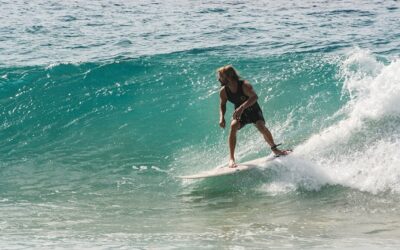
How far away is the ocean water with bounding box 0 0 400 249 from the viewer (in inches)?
301

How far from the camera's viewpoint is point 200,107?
13.0 m

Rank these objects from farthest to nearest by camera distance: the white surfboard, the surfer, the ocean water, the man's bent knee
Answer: the white surfboard, the man's bent knee, the surfer, the ocean water

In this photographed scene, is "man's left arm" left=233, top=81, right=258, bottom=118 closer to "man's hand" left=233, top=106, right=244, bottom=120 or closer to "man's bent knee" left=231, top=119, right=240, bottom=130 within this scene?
"man's hand" left=233, top=106, right=244, bottom=120

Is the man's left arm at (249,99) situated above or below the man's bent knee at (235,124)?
above

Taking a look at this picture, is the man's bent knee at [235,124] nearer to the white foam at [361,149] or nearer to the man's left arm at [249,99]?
the man's left arm at [249,99]

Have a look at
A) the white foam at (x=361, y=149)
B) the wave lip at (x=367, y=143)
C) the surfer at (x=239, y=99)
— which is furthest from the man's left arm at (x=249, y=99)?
the wave lip at (x=367, y=143)

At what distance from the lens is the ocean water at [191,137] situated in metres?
7.64

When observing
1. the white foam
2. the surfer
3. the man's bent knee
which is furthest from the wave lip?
the man's bent knee

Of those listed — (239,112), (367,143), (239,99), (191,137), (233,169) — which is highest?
(239,99)

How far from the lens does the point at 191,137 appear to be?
39.2ft

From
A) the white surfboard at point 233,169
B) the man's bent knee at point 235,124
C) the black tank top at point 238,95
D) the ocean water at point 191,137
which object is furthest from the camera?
the white surfboard at point 233,169

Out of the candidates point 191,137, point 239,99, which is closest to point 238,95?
point 239,99

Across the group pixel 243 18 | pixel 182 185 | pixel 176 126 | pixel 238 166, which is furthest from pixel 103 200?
pixel 243 18

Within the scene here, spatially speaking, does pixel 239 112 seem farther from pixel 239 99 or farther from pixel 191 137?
pixel 191 137
